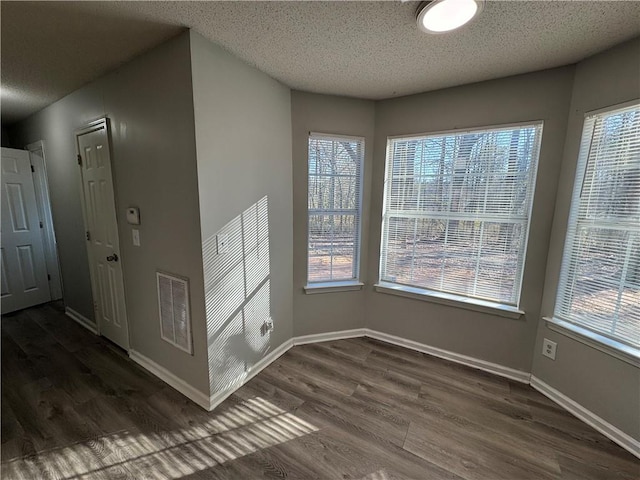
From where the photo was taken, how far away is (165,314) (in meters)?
1.92

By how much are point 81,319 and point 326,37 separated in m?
3.62

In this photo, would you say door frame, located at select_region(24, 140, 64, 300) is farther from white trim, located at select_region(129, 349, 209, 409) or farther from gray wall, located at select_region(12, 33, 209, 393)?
white trim, located at select_region(129, 349, 209, 409)

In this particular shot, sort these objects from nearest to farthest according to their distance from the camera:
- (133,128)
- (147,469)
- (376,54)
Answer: (147,469), (376,54), (133,128)

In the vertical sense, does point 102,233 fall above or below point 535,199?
below

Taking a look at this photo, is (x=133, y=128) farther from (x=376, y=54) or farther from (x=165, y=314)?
(x=376, y=54)

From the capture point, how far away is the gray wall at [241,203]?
158 centimetres

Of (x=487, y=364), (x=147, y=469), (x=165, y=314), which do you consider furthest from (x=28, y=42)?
(x=487, y=364)

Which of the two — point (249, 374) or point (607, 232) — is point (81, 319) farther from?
point (607, 232)

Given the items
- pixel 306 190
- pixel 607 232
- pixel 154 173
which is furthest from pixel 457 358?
pixel 154 173

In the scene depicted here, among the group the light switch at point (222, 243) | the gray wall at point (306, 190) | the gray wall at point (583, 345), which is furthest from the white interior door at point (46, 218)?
the gray wall at point (583, 345)

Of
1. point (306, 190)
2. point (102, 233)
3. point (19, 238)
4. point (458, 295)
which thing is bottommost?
point (458, 295)

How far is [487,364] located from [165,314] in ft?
8.60

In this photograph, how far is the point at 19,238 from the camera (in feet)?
10.1

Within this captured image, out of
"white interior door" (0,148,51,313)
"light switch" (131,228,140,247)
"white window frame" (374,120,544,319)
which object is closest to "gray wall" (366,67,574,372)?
"white window frame" (374,120,544,319)
